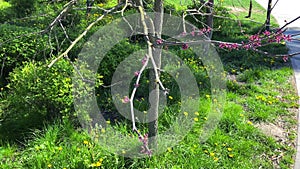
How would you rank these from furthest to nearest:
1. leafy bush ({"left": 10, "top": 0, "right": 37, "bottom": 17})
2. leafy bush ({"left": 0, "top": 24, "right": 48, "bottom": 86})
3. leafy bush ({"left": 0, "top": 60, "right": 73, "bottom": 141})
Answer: leafy bush ({"left": 10, "top": 0, "right": 37, "bottom": 17}) < leafy bush ({"left": 0, "top": 24, "right": 48, "bottom": 86}) < leafy bush ({"left": 0, "top": 60, "right": 73, "bottom": 141})

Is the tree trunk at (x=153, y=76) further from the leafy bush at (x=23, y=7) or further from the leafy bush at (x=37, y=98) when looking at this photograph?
the leafy bush at (x=23, y=7)

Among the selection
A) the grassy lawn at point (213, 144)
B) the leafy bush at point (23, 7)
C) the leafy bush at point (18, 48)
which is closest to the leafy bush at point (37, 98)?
the grassy lawn at point (213, 144)

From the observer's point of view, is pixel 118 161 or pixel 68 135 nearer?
pixel 118 161

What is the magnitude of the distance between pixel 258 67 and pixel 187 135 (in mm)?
2575

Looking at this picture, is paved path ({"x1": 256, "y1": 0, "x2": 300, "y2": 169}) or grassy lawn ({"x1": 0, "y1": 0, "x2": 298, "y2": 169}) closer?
grassy lawn ({"x1": 0, "y1": 0, "x2": 298, "y2": 169})

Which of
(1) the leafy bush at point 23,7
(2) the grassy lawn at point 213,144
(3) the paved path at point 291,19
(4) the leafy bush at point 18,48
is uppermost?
(1) the leafy bush at point 23,7

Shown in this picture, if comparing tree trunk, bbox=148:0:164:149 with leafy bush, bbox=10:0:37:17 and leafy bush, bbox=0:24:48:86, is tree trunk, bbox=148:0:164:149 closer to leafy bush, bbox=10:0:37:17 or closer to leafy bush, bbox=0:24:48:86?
leafy bush, bbox=0:24:48:86

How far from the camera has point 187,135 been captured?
9.75ft

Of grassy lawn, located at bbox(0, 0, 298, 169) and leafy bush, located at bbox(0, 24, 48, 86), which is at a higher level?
leafy bush, located at bbox(0, 24, 48, 86)

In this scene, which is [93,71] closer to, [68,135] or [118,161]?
[68,135]

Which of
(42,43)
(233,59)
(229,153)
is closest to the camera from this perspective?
(229,153)

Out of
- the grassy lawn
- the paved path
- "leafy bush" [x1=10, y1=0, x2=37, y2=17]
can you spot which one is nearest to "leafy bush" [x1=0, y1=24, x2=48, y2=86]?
the grassy lawn

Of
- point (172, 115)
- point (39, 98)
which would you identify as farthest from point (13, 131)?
point (172, 115)

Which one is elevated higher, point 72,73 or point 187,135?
point 72,73
